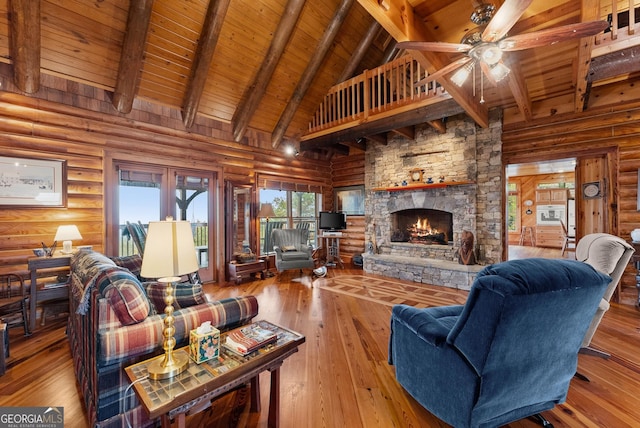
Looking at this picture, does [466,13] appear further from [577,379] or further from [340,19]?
[577,379]

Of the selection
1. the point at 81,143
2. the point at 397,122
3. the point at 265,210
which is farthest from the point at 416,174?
the point at 81,143

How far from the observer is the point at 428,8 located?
2639mm

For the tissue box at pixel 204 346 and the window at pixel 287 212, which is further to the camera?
the window at pixel 287 212

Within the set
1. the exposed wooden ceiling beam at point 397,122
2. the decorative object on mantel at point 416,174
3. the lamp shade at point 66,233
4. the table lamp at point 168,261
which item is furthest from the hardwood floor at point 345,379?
the exposed wooden ceiling beam at point 397,122

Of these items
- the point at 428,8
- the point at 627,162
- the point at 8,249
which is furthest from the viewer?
the point at 627,162

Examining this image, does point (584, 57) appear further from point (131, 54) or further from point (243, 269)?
point (243, 269)

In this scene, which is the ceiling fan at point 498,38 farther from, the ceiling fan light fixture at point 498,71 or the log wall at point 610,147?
the log wall at point 610,147

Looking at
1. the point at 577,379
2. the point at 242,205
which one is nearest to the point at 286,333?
the point at 577,379

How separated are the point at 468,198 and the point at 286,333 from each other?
180 inches

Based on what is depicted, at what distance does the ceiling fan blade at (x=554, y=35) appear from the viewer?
1854 millimetres

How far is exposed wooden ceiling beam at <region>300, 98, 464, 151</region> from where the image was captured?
13.6 ft

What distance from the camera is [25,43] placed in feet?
9.95

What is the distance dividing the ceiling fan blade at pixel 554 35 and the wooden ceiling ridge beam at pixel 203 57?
337cm

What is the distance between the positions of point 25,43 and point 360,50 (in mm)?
5039
